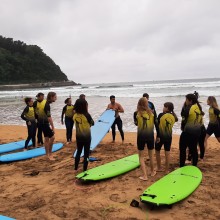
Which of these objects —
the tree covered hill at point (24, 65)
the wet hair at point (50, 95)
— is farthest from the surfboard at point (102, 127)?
the tree covered hill at point (24, 65)

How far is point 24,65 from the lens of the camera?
9075 centimetres

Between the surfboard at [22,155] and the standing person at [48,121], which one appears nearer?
the standing person at [48,121]

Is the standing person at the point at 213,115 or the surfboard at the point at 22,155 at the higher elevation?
the standing person at the point at 213,115

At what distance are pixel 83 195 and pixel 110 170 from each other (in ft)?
3.83

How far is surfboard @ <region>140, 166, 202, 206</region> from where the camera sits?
4239 mm

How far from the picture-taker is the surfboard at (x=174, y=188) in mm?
4239

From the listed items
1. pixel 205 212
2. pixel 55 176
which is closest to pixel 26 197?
pixel 55 176

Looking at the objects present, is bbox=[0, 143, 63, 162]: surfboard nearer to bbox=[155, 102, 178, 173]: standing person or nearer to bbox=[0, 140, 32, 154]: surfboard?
bbox=[0, 140, 32, 154]: surfboard

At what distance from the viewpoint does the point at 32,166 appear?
6.92 m

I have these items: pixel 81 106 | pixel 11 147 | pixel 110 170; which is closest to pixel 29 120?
pixel 11 147

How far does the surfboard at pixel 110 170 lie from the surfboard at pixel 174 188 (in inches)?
41.3

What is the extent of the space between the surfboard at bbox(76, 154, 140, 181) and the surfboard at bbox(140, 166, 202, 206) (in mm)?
1050

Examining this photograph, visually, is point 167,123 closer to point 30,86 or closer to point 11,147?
point 11,147

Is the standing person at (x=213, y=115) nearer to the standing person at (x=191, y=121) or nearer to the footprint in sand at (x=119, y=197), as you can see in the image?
the standing person at (x=191, y=121)
